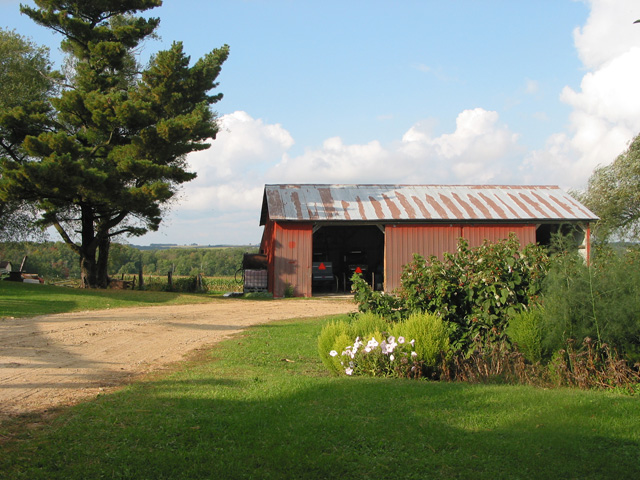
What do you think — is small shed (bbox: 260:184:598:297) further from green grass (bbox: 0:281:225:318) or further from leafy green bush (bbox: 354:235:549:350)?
leafy green bush (bbox: 354:235:549:350)

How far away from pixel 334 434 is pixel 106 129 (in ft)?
63.2

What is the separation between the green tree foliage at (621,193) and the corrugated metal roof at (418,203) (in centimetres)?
578

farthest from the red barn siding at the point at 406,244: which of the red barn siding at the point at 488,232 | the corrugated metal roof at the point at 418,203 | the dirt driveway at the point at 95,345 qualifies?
the dirt driveway at the point at 95,345

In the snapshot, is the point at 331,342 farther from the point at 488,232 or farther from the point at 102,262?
the point at 102,262

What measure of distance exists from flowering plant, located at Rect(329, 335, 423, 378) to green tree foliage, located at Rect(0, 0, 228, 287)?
1460cm

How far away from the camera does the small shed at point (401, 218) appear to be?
23328mm

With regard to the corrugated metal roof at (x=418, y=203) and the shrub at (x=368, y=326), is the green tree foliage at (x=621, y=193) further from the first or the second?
the shrub at (x=368, y=326)

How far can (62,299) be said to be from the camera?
1734 cm

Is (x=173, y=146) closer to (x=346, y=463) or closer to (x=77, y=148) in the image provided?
(x=77, y=148)

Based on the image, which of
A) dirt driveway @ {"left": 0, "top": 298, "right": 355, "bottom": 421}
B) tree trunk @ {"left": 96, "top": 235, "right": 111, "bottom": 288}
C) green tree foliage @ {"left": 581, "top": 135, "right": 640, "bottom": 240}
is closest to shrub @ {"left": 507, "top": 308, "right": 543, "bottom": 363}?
dirt driveway @ {"left": 0, "top": 298, "right": 355, "bottom": 421}

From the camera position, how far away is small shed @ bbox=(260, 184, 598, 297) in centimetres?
2333

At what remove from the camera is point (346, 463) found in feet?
12.8

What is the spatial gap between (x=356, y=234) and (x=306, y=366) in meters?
23.3

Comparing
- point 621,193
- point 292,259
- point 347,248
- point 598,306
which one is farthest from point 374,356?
point 621,193
